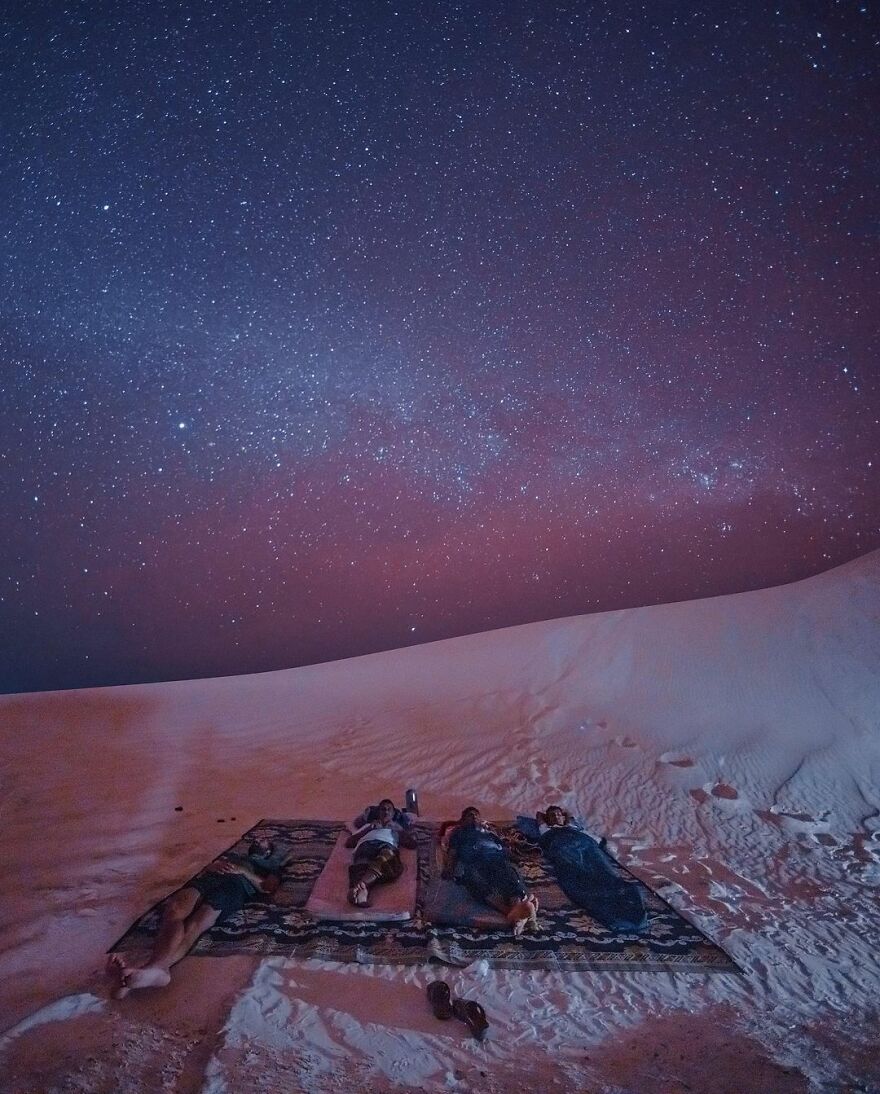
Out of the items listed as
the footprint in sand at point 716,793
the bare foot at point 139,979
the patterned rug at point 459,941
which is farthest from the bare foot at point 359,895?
the footprint in sand at point 716,793

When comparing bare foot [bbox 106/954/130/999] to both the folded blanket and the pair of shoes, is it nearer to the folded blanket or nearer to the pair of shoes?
the folded blanket

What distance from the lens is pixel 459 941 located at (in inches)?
161

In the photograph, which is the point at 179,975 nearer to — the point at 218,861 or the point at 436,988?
the point at 218,861

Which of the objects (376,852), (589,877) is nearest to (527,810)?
(589,877)

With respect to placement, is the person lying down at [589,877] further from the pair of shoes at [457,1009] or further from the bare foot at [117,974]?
the bare foot at [117,974]

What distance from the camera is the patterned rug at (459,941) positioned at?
3.89 metres

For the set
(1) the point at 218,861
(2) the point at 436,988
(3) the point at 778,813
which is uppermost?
(1) the point at 218,861

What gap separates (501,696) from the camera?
42.9 feet

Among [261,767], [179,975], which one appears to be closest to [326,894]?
[179,975]

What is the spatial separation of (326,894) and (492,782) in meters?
4.29

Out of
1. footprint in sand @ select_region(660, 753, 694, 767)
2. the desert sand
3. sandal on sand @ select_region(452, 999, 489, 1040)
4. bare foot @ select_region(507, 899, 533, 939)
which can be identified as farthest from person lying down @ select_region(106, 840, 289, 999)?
footprint in sand @ select_region(660, 753, 694, 767)

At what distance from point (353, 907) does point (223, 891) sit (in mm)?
938

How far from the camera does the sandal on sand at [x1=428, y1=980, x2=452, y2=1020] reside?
3326mm

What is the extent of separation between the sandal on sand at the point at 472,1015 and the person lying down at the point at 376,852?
4.37 ft
